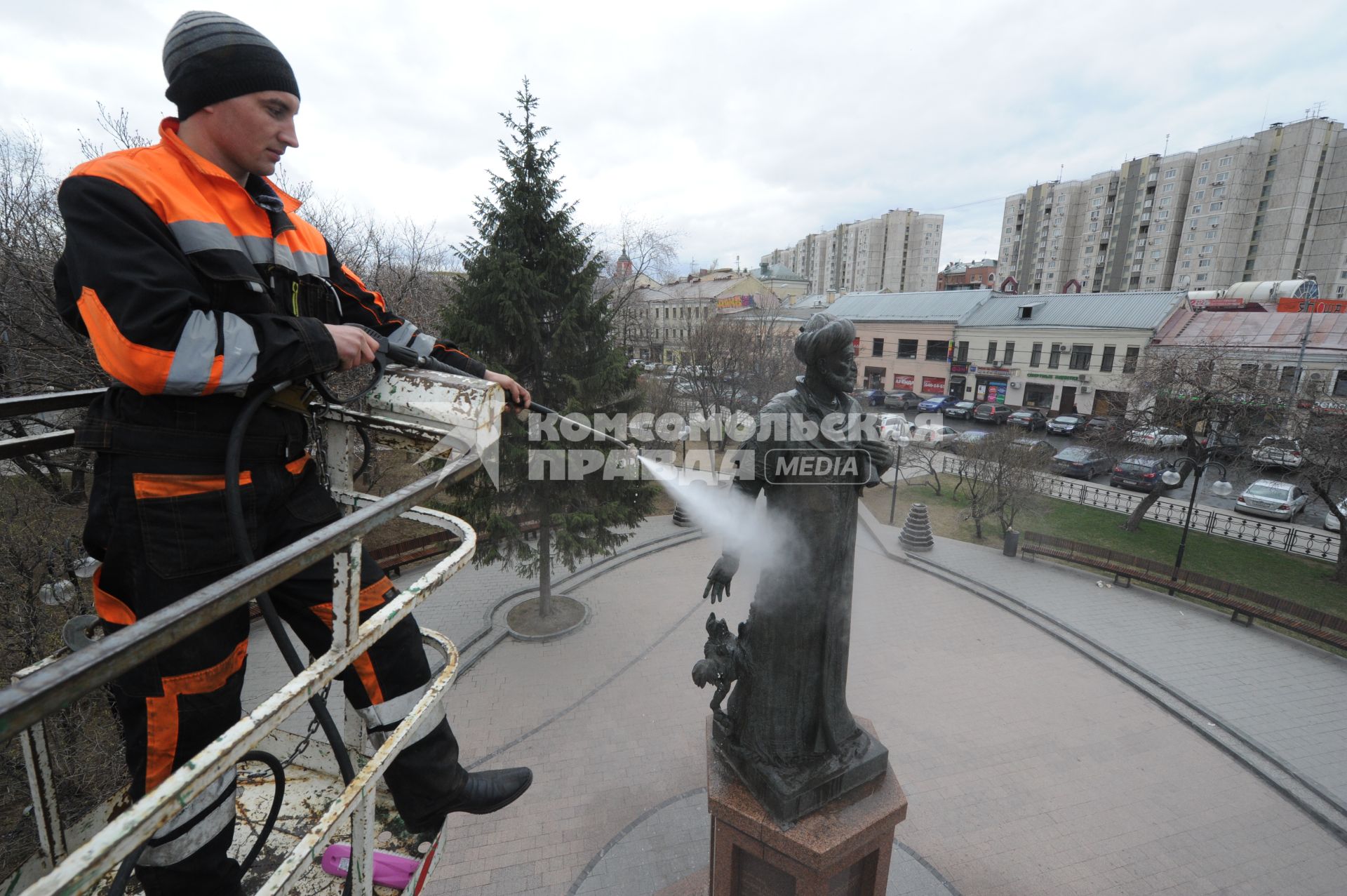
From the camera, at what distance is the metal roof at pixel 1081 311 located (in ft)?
106

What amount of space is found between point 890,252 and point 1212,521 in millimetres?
77273

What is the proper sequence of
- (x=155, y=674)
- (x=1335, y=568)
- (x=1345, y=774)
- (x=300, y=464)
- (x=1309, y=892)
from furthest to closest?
1. (x=1335, y=568)
2. (x=1345, y=774)
3. (x=1309, y=892)
4. (x=300, y=464)
5. (x=155, y=674)

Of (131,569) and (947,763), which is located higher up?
(131,569)

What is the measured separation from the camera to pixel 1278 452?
15359mm

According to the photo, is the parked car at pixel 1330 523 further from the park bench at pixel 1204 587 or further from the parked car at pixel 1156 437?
the park bench at pixel 1204 587

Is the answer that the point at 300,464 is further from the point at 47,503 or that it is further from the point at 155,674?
the point at 47,503

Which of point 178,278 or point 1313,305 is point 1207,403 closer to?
point 178,278

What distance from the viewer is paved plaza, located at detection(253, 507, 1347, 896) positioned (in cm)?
671

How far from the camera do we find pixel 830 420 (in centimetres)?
430

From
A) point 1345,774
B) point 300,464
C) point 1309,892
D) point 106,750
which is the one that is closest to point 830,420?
point 300,464

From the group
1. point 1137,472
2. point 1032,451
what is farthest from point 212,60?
point 1137,472

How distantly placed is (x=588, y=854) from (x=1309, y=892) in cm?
772

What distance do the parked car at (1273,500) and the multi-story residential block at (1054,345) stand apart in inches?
375

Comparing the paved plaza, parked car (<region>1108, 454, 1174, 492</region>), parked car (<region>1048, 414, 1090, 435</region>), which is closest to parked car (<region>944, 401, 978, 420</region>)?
parked car (<region>1048, 414, 1090, 435</region>)
